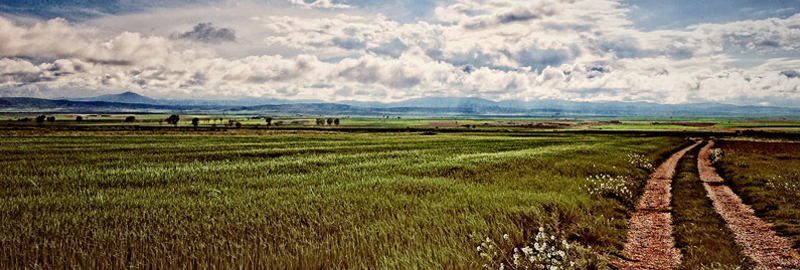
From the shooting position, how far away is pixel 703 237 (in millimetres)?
9695

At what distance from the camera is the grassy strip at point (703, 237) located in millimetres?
7973

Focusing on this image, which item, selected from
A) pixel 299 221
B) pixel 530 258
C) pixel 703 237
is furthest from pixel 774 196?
pixel 299 221

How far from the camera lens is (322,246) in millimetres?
7285

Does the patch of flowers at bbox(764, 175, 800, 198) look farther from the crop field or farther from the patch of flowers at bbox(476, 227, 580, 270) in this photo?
the patch of flowers at bbox(476, 227, 580, 270)

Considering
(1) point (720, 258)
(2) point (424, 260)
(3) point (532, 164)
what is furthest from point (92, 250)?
(3) point (532, 164)

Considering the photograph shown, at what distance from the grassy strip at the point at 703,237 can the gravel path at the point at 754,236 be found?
0.80 feet

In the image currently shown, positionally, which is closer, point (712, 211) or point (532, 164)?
point (712, 211)

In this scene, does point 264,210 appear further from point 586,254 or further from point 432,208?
point 586,254

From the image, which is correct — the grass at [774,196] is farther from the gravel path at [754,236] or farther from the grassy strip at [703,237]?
the grassy strip at [703,237]

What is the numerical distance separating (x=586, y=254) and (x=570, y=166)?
15.8 meters

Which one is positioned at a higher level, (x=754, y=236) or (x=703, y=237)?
(x=703, y=237)

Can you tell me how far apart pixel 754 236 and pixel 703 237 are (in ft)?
6.65

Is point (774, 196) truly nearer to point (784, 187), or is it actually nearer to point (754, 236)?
point (784, 187)

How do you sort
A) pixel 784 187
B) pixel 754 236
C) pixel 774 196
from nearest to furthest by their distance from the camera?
pixel 754 236 → pixel 774 196 → pixel 784 187
